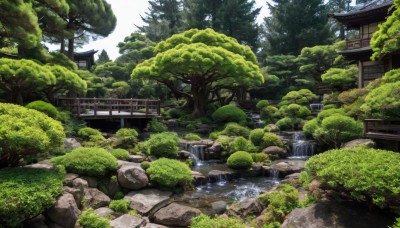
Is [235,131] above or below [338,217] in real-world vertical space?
above

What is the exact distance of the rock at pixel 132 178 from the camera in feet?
31.4

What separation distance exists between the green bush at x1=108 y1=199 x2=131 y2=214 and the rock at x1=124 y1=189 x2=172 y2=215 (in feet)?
0.89

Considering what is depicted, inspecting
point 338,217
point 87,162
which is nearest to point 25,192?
point 87,162

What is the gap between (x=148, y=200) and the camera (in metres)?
9.07

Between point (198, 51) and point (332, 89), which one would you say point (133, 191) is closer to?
point (198, 51)

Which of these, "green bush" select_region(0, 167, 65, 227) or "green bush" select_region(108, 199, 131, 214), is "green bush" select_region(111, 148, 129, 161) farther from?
"green bush" select_region(0, 167, 65, 227)

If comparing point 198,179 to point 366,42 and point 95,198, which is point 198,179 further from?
point 366,42

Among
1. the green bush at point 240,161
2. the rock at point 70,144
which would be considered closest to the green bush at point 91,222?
the rock at point 70,144

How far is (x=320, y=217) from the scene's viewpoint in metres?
5.80

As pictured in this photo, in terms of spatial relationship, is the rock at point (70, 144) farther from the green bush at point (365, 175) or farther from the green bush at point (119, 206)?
the green bush at point (365, 175)

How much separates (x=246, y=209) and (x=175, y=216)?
2127mm

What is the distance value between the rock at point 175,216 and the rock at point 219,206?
1.02 meters

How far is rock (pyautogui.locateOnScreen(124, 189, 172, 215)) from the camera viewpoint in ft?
28.3

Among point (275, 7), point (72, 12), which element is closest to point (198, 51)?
point (72, 12)
